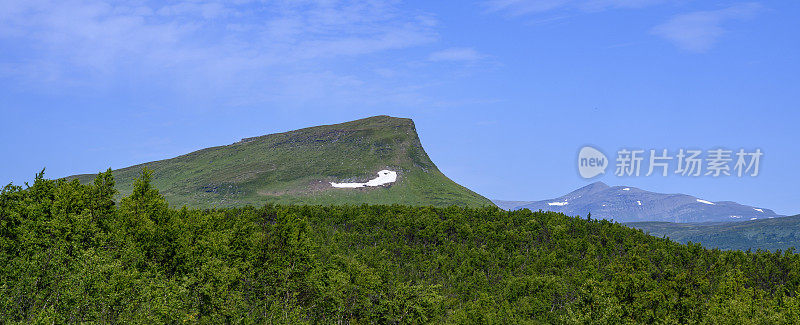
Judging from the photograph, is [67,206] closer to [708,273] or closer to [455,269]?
[455,269]

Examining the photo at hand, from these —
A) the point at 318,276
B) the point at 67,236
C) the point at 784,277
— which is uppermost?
the point at 67,236

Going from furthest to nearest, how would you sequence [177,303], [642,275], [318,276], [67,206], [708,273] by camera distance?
[708,273] < [642,275] < [318,276] < [67,206] < [177,303]

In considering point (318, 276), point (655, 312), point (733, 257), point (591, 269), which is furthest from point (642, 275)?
point (733, 257)

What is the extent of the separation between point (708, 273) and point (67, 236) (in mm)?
162176

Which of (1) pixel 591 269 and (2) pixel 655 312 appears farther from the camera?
(1) pixel 591 269

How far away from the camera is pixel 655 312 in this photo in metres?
118

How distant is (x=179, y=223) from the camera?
95.1 m

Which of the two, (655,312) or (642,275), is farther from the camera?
(642,275)

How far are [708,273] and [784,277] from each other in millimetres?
30040

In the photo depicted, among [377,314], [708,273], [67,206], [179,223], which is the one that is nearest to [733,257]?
[708,273]

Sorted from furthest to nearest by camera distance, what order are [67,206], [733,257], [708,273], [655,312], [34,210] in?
[733,257] → [708,273] → [655,312] → [67,206] → [34,210]

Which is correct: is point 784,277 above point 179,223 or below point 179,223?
below

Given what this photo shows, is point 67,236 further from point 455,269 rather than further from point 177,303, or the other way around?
point 455,269

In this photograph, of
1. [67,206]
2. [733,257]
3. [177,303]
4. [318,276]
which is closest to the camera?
[177,303]
